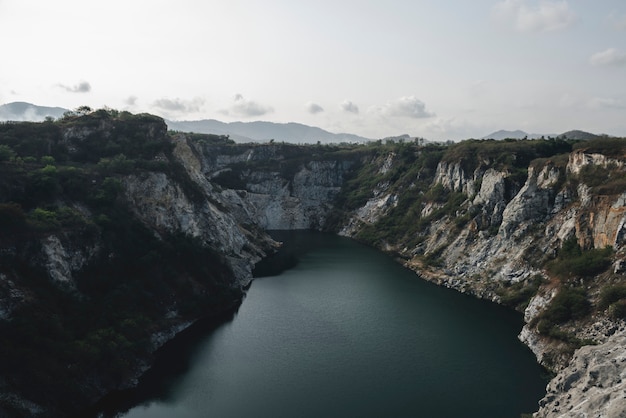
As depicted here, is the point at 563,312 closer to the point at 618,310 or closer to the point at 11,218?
the point at 618,310

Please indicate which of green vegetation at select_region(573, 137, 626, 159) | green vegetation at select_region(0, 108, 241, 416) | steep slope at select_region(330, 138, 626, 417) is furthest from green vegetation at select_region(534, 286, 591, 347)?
green vegetation at select_region(0, 108, 241, 416)

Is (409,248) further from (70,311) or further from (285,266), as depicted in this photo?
(70,311)

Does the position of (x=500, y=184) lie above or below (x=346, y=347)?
above

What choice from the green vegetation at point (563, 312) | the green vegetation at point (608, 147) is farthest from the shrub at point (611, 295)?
the green vegetation at point (608, 147)

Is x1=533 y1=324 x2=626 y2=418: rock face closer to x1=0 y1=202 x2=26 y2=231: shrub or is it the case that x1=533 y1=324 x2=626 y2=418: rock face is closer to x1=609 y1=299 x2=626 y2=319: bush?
x1=609 y1=299 x2=626 y2=319: bush

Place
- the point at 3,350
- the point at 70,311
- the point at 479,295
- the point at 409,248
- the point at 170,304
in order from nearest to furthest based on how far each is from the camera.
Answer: the point at 3,350 → the point at 70,311 → the point at 170,304 → the point at 479,295 → the point at 409,248

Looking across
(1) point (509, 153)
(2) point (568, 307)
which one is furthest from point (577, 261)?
(1) point (509, 153)

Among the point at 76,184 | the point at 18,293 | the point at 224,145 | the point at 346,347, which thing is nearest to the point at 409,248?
the point at 346,347
